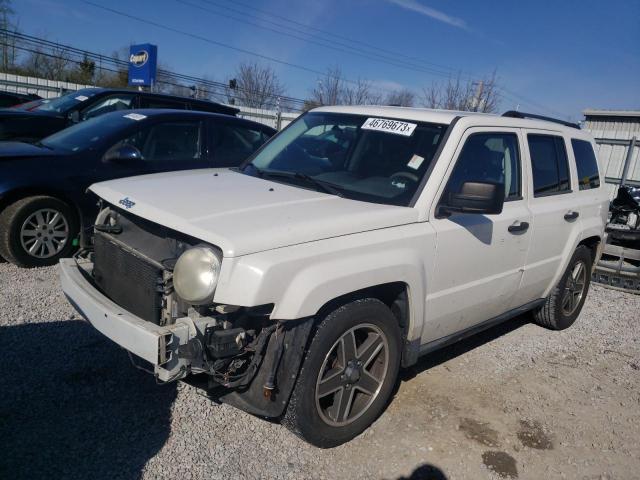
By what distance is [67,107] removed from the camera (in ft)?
29.9

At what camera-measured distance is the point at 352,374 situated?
3.06m

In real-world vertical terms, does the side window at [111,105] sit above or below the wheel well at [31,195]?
above

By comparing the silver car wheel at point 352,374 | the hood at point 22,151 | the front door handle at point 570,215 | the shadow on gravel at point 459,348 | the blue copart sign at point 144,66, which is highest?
the blue copart sign at point 144,66

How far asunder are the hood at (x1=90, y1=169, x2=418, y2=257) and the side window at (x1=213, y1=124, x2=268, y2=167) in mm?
2903

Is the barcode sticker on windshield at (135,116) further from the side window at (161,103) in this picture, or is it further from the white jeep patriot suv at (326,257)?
the side window at (161,103)

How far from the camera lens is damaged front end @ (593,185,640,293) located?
6.95 meters

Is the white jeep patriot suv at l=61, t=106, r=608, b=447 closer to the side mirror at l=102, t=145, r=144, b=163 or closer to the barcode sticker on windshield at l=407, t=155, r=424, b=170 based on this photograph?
the barcode sticker on windshield at l=407, t=155, r=424, b=170

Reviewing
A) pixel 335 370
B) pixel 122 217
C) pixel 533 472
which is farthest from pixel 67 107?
pixel 533 472

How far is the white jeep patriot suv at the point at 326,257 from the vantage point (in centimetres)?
255

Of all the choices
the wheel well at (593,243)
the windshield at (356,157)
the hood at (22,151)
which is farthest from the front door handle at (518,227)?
the hood at (22,151)

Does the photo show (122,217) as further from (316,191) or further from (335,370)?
(335,370)

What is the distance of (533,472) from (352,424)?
1.11 meters

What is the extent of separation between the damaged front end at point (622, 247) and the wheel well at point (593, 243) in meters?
1.77

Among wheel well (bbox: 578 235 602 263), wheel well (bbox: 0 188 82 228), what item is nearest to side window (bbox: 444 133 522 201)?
wheel well (bbox: 578 235 602 263)
